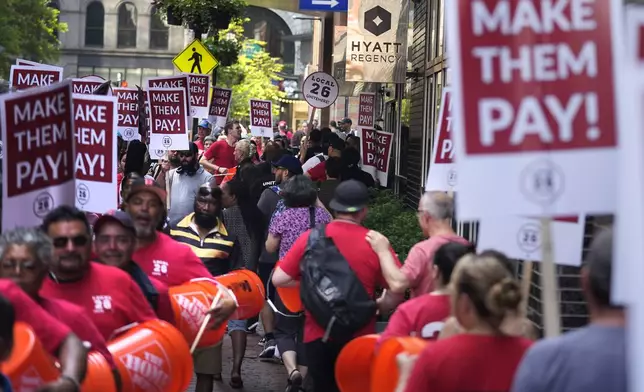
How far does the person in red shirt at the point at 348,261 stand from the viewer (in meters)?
8.13

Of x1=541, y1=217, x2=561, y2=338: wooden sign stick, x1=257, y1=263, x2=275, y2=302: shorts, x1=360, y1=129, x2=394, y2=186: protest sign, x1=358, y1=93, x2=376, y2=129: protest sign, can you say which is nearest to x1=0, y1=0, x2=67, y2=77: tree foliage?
x1=358, y1=93, x2=376, y2=129: protest sign

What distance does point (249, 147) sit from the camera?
17891 millimetres

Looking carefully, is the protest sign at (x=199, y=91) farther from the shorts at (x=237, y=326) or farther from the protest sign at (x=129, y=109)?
the shorts at (x=237, y=326)

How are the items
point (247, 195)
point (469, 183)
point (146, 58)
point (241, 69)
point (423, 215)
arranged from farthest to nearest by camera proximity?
1. point (146, 58)
2. point (241, 69)
3. point (247, 195)
4. point (423, 215)
5. point (469, 183)

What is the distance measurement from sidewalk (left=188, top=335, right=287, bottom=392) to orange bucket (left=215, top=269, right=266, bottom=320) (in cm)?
196

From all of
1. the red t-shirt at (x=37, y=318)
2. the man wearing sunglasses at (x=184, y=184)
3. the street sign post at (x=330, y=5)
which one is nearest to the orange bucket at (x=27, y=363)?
the red t-shirt at (x=37, y=318)

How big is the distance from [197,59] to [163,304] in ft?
59.9

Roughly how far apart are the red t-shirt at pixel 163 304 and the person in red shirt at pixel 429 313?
1.42 m

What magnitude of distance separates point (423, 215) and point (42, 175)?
2.19 metres

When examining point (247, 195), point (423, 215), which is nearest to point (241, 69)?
point (247, 195)

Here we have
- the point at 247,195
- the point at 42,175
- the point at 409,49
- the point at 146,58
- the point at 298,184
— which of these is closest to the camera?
the point at 42,175

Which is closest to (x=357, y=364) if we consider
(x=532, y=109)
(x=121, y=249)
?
(x=121, y=249)

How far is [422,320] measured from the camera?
635 cm

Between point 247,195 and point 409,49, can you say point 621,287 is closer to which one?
point 247,195
